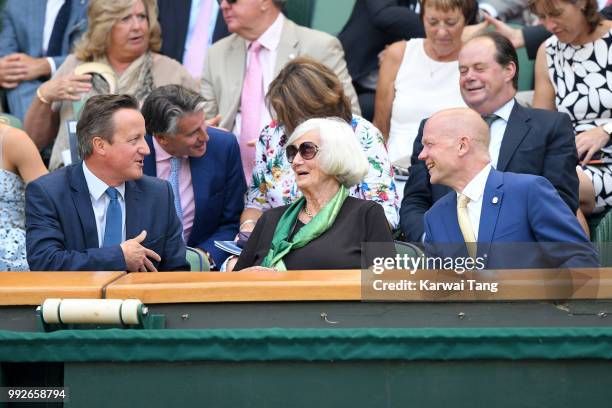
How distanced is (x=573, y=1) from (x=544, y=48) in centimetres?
47

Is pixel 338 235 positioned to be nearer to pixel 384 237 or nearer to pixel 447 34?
pixel 384 237

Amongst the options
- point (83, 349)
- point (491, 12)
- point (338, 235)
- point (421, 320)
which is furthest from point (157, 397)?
point (491, 12)

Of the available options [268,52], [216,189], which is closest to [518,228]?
[216,189]

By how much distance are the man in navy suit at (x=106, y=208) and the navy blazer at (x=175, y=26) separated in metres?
2.16

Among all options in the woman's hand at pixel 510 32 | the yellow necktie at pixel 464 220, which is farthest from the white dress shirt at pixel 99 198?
the woman's hand at pixel 510 32

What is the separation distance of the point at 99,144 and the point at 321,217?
3.29ft

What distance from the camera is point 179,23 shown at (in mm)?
7031

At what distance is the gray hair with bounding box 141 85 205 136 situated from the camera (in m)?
5.62

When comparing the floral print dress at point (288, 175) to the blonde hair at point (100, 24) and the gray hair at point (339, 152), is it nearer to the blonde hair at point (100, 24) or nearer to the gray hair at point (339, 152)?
the gray hair at point (339, 152)

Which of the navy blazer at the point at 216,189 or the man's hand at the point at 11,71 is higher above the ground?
the man's hand at the point at 11,71

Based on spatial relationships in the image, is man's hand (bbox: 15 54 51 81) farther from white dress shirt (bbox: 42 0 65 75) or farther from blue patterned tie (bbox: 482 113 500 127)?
blue patterned tie (bbox: 482 113 500 127)

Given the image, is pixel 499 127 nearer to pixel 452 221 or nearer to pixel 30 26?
pixel 452 221

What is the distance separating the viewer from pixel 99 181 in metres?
4.77

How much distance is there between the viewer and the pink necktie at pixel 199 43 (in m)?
7.08
